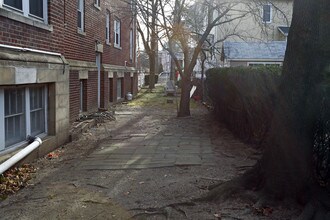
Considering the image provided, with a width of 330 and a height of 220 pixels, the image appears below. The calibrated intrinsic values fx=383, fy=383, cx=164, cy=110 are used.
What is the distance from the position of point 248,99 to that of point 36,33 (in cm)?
465

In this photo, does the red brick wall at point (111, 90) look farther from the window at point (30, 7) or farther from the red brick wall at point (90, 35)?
the window at point (30, 7)

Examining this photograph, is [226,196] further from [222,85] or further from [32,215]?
[222,85]

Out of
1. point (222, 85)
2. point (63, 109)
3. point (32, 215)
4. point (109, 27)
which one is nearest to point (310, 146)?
point (32, 215)

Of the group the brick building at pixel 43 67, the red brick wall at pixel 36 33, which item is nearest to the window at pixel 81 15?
the brick building at pixel 43 67

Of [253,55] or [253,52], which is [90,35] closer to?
[253,55]

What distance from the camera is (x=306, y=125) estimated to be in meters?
4.56

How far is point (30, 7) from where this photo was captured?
7789mm

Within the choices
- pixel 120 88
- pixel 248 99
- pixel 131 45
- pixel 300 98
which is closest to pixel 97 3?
pixel 120 88

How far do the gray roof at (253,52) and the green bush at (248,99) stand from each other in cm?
1688

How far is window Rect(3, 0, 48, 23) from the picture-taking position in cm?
691

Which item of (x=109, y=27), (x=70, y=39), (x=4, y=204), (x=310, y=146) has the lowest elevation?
(x=4, y=204)

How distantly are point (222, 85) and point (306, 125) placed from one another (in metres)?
6.95

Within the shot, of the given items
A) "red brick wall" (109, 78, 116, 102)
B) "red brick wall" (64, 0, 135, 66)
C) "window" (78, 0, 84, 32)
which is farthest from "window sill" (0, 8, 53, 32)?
"red brick wall" (109, 78, 116, 102)

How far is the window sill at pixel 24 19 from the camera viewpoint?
20.8 feet
